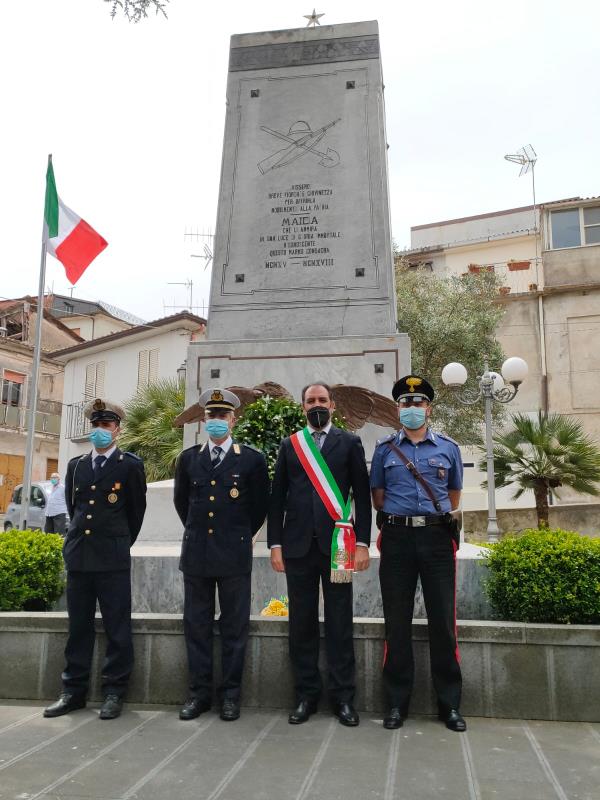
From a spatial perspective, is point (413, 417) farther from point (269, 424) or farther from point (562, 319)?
point (562, 319)

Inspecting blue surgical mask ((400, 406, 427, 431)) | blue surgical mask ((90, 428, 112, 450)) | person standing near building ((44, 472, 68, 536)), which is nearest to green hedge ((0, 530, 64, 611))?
blue surgical mask ((90, 428, 112, 450))

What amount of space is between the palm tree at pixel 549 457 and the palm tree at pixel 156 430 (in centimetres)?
814

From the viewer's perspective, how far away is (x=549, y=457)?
1497cm

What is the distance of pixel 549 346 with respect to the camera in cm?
2703

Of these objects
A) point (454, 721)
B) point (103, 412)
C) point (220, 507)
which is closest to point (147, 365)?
point (103, 412)

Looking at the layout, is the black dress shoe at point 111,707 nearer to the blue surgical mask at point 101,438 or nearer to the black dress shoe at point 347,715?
the black dress shoe at point 347,715

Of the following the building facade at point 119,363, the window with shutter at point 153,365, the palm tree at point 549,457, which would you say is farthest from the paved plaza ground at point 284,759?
the window with shutter at point 153,365

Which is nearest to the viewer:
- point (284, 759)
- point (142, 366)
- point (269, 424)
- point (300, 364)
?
point (284, 759)

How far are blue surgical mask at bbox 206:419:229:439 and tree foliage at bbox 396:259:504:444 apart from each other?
18891mm

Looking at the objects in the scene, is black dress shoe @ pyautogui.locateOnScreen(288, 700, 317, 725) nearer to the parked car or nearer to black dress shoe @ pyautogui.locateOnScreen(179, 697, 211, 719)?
black dress shoe @ pyautogui.locateOnScreen(179, 697, 211, 719)

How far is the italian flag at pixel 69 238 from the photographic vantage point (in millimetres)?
14469

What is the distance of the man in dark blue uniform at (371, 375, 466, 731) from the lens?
4.04 metres

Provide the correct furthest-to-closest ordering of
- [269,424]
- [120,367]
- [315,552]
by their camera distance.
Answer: [120,367] < [269,424] < [315,552]

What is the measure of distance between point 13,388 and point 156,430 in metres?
18.3
